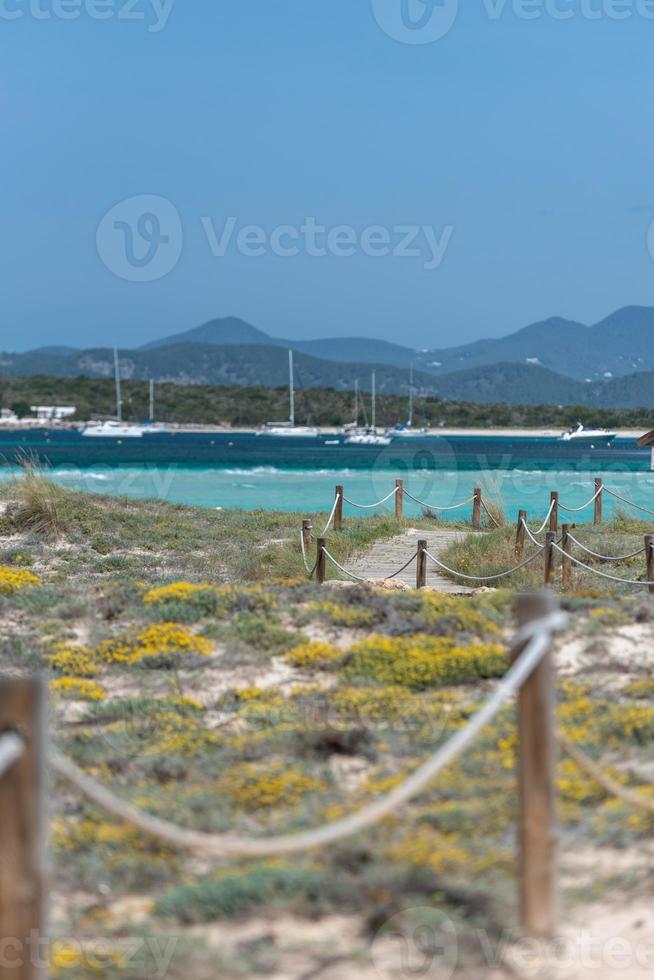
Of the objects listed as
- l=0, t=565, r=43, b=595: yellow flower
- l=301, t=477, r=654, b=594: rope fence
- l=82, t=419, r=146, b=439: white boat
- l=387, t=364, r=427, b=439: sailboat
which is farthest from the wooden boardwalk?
l=387, t=364, r=427, b=439: sailboat

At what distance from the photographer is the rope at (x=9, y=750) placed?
3.11 meters

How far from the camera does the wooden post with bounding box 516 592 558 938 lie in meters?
3.88

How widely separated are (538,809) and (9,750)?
1.98m

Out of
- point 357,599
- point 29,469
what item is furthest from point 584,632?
point 29,469

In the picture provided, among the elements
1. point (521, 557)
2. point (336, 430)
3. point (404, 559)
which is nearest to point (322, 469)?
point (404, 559)

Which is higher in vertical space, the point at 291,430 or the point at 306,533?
the point at 291,430

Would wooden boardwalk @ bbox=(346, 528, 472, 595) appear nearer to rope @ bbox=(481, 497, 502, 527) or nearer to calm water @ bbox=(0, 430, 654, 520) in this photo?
rope @ bbox=(481, 497, 502, 527)

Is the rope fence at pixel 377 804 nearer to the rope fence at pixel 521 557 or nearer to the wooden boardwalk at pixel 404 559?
the rope fence at pixel 521 557

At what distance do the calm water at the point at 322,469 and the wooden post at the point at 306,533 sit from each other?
26.4 feet

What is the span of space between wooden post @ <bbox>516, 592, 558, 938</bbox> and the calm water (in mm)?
18765

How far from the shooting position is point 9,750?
3133 mm

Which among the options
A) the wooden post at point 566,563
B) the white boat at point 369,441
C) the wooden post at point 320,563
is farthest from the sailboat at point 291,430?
the wooden post at point 320,563

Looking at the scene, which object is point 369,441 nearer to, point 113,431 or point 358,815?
point 113,431

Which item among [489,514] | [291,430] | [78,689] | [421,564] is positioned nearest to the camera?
[78,689]
